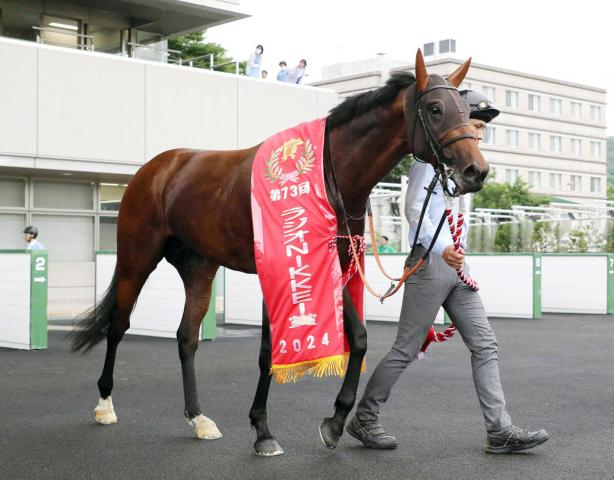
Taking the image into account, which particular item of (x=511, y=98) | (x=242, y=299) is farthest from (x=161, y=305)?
(x=511, y=98)

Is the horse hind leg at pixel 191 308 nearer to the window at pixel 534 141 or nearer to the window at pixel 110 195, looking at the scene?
the window at pixel 110 195

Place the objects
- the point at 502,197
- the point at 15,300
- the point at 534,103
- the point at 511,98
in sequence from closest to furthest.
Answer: the point at 15,300 → the point at 502,197 → the point at 511,98 → the point at 534,103

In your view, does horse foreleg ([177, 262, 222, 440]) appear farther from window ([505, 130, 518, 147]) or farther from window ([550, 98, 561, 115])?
window ([550, 98, 561, 115])

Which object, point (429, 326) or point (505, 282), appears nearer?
point (429, 326)

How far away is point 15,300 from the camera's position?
10.9m

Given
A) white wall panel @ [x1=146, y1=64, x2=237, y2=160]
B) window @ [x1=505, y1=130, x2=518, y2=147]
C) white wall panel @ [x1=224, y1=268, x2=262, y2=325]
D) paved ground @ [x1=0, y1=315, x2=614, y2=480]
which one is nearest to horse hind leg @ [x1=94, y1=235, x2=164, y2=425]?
paved ground @ [x1=0, y1=315, x2=614, y2=480]

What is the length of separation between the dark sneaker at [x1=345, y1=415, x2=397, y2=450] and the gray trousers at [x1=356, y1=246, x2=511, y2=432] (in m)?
0.04

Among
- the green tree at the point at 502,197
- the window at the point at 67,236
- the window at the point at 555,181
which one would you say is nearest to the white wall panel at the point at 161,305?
the window at the point at 67,236

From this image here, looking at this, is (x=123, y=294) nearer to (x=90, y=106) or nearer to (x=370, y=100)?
(x=370, y=100)

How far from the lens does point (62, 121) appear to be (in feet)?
58.6

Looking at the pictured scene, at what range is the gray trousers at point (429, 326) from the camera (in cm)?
484

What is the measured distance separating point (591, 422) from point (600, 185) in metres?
87.4

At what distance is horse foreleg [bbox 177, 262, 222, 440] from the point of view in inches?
216

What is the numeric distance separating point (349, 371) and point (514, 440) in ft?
3.23
